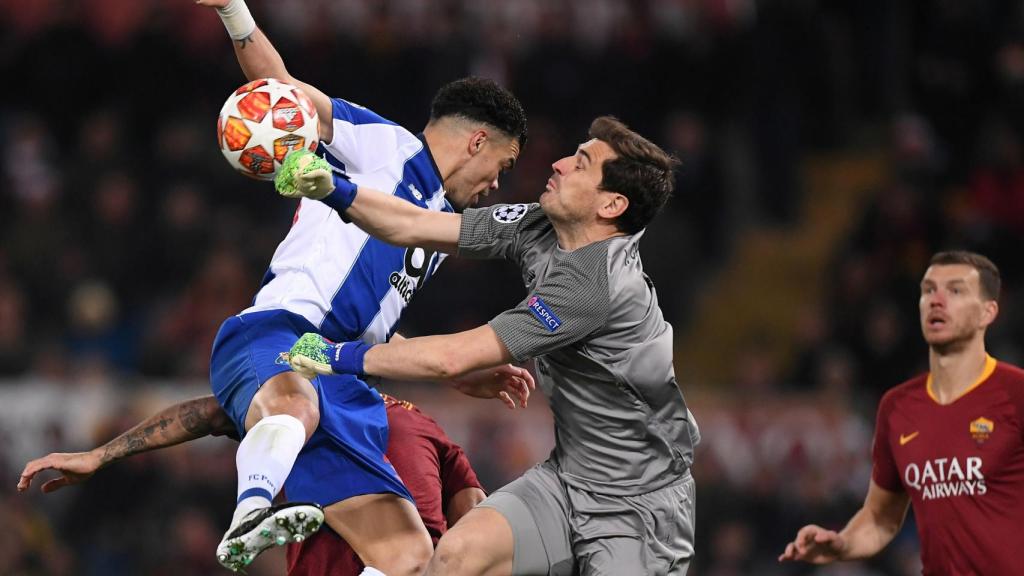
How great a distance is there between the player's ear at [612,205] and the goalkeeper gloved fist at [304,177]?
96 centimetres

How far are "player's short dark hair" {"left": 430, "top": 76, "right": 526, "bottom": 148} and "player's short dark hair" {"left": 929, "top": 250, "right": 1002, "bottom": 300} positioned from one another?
199 centimetres

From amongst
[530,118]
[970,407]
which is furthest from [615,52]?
[970,407]

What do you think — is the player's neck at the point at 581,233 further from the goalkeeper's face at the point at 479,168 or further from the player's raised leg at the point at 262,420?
the player's raised leg at the point at 262,420

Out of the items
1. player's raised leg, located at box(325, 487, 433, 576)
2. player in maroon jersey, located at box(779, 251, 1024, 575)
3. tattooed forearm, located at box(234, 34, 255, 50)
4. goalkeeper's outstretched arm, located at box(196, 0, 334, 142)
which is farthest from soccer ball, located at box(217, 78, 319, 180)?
player in maroon jersey, located at box(779, 251, 1024, 575)

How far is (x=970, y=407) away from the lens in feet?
19.9

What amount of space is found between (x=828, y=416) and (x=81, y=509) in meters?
5.33

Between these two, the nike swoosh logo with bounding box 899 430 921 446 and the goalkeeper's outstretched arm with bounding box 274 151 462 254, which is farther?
the nike swoosh logo with bounding box 899 430 921 446

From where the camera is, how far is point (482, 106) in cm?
581

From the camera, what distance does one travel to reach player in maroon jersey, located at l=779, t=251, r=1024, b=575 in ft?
19.4

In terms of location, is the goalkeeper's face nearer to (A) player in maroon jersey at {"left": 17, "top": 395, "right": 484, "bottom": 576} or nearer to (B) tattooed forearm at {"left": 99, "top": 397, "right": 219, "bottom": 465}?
(A) player in maroon jersey at {"left": 17, "top": 395, "right": 484, "bottom": 576}

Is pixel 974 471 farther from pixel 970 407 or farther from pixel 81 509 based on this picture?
pixel 81 509

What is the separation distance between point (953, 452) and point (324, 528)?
2.66m

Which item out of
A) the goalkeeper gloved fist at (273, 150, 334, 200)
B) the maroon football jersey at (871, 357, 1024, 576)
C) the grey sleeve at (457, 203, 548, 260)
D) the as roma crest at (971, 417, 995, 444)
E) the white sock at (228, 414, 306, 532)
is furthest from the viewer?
the as roma crest at (971, 417, 995, 444)

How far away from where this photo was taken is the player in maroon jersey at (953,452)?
590cm
